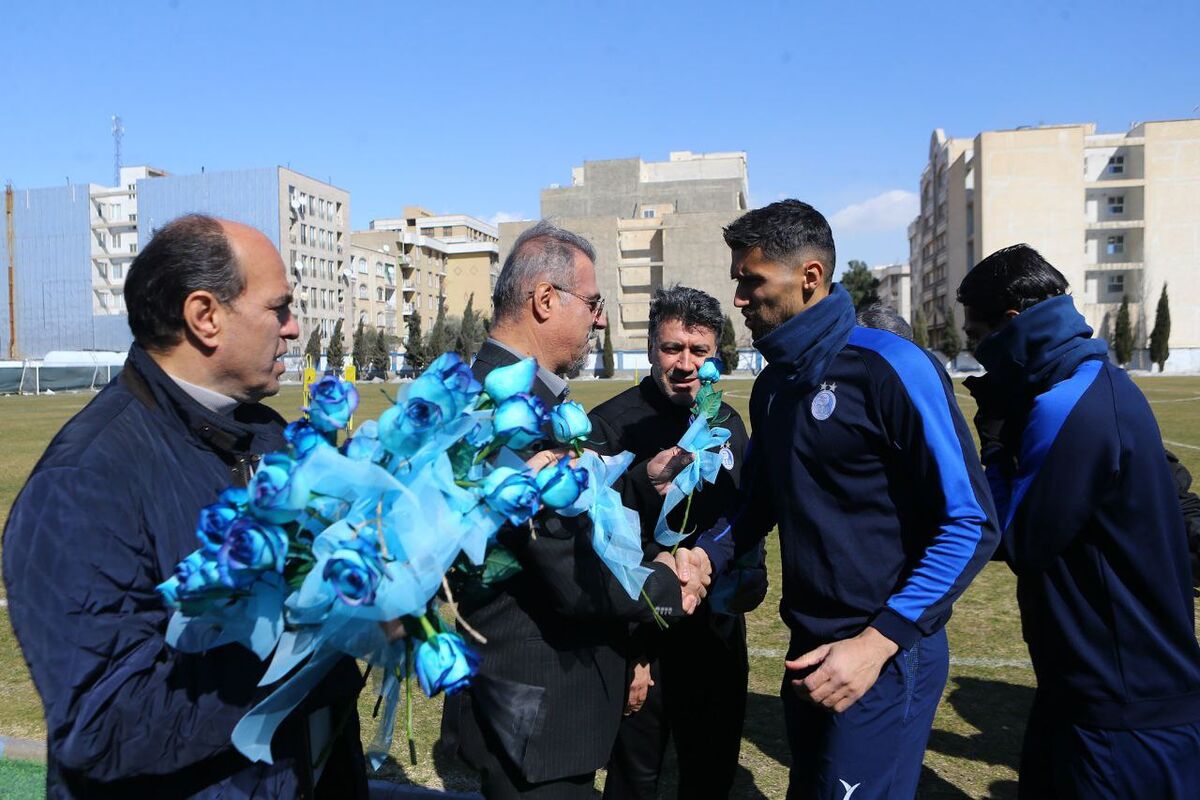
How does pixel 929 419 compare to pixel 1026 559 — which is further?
pixel 1026 559

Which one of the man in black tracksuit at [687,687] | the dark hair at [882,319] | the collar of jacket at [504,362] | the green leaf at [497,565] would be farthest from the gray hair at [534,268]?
the dark hair at [882,319]

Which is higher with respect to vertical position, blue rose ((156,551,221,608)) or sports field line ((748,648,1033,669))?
blue rose ((156,551,221,608))

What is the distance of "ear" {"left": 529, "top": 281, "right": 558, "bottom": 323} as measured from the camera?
2686mm

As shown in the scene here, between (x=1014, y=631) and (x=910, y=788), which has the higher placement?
(x=910, y=788)

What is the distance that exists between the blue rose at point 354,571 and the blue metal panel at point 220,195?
88.3 m

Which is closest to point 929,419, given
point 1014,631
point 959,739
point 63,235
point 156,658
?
point 156,658

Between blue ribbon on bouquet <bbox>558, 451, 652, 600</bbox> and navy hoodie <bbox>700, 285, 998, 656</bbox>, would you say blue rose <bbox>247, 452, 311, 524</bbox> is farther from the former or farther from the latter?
navy hoodie <bbox>700, 285, 998, 656</bbox>

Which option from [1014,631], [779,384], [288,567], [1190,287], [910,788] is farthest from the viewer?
[1190,287]

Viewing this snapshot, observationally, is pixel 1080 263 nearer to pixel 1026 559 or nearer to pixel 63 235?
pixel 1026 559

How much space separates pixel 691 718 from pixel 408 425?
2375 millimetres

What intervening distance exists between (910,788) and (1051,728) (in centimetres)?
51

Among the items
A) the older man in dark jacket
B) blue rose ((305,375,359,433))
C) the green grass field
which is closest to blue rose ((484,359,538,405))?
A: blue rose ((305,375,359,433))

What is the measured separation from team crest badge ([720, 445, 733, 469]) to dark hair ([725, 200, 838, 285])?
0.88 metres

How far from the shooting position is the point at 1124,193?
223 feet
